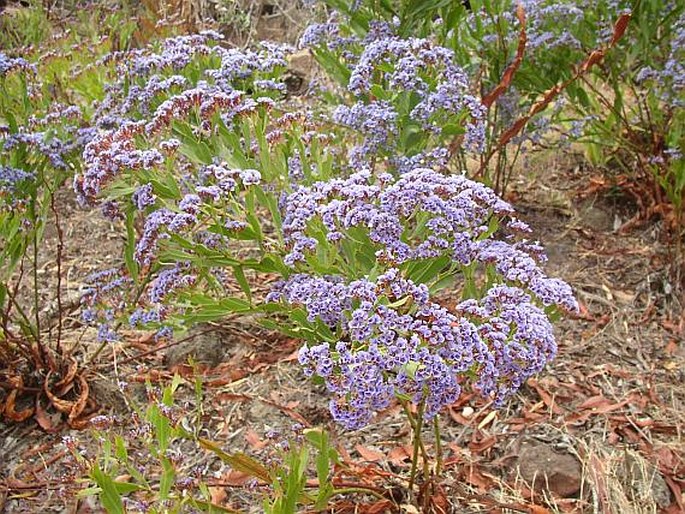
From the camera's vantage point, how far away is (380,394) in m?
1.70

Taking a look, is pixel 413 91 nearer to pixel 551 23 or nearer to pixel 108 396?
pixel 551 23

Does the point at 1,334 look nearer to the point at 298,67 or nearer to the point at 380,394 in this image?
the point at 380,394

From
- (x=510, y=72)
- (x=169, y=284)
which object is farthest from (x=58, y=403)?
(x=510, y=72)

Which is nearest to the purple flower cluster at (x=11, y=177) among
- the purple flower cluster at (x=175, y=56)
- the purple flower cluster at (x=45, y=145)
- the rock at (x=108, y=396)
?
the purple flower cluster at (x=45, y=145)

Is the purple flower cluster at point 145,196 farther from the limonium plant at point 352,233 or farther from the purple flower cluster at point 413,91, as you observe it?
the purple flower cluster at point 413,91

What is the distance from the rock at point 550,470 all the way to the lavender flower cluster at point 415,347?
0.84 metres

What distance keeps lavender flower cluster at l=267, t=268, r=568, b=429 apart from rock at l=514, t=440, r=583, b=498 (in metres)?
0.84

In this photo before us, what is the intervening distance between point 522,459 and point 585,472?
227mm

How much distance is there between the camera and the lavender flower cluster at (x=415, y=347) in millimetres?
1670

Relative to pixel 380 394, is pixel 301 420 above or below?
below

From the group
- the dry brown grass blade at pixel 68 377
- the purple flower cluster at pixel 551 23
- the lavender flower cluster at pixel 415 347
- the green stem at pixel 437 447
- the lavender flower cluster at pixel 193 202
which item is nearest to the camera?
the lavender flower cluster at pixel 415 347

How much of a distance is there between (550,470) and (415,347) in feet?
3.75

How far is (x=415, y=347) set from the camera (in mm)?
1664

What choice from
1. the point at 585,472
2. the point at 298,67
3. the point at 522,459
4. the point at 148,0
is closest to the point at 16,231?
the point at 522,459
